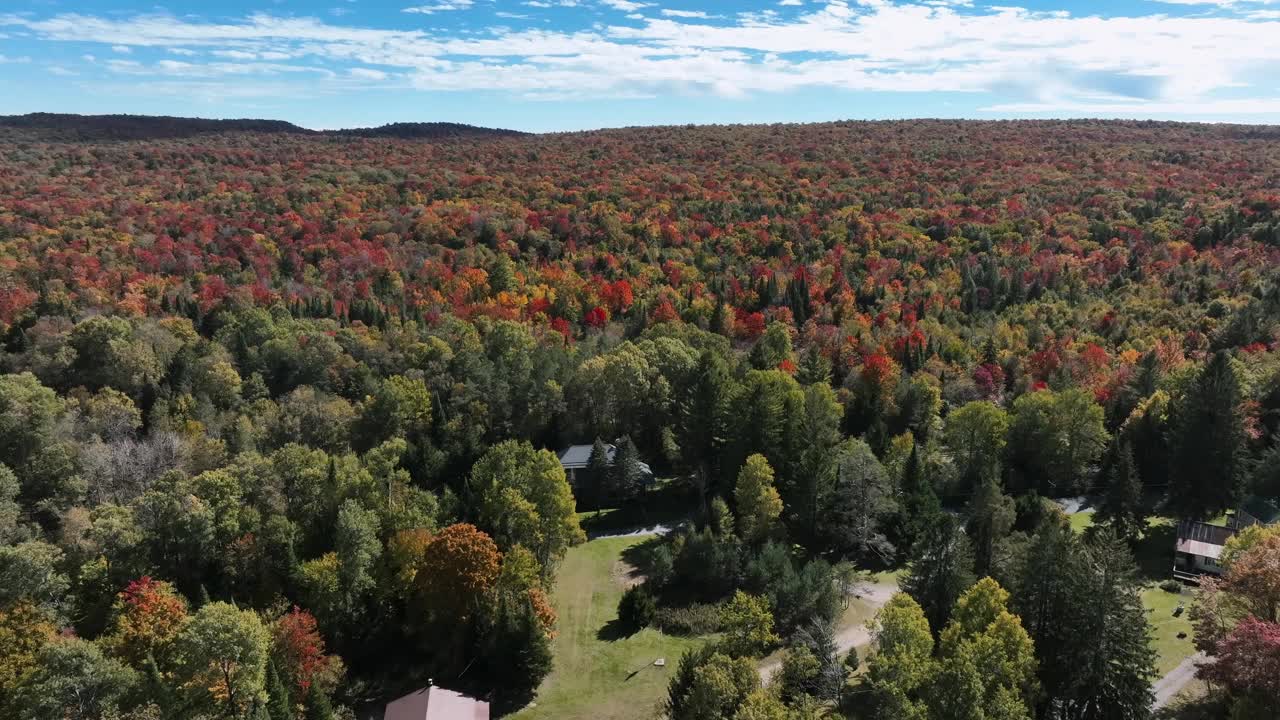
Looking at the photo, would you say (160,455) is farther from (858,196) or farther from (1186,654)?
(858,196)

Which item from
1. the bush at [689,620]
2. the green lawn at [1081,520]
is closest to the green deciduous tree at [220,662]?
the bush at [689,620]

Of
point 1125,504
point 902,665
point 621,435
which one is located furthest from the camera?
point 621,435

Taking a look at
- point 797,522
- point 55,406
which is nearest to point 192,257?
point 55,406

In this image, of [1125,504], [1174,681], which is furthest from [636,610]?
[1125,504]

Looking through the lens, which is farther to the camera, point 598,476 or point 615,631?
point 598,476

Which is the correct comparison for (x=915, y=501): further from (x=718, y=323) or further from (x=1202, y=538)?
(x=718, y=323)

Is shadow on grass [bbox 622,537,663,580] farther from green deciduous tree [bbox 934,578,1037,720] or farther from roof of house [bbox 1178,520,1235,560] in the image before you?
roof of house [bbox 1178,520,1235,560]
